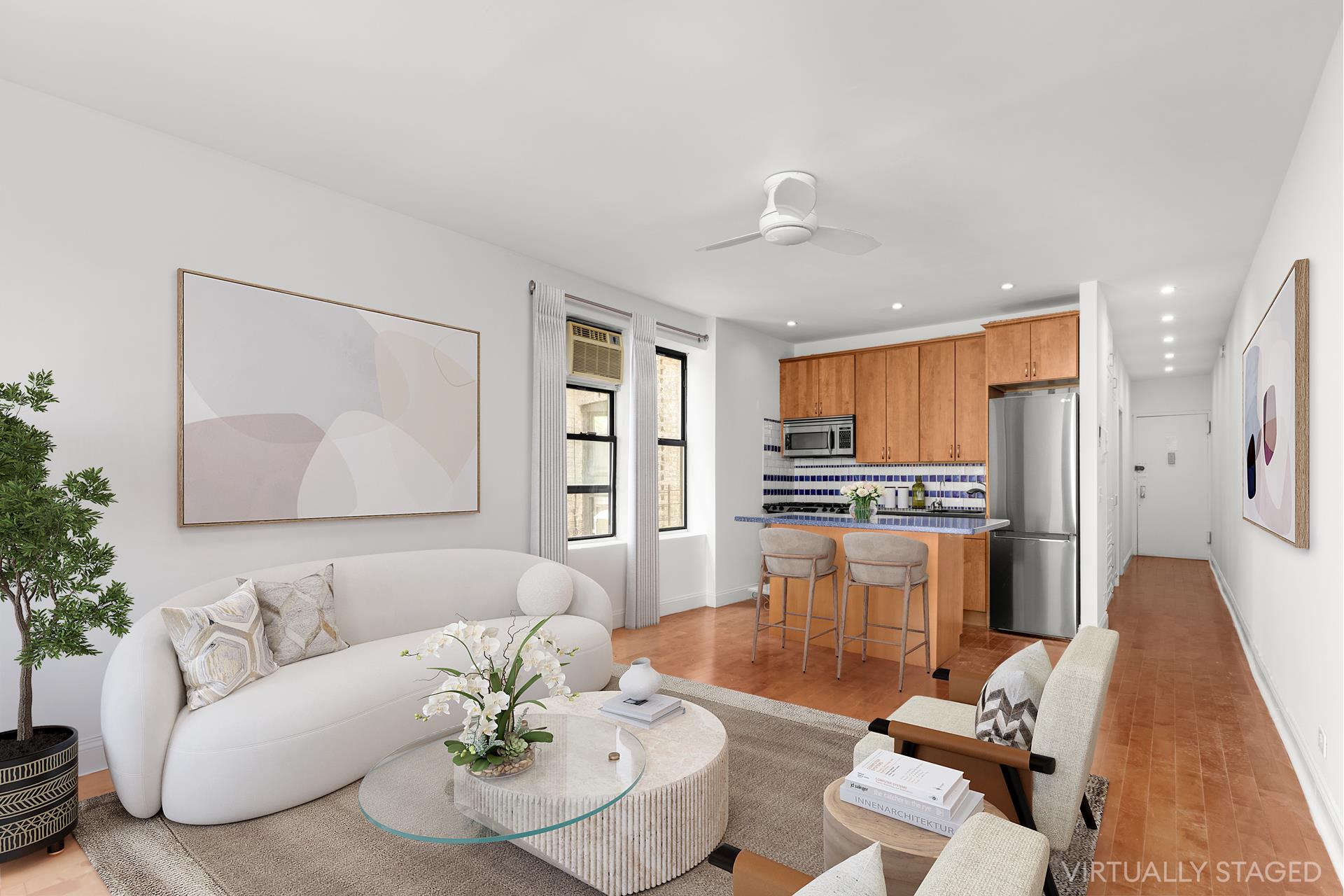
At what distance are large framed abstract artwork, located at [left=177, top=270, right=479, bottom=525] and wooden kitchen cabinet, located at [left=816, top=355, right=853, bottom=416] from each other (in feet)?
13.1

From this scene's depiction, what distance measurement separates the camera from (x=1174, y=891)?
6.87ft

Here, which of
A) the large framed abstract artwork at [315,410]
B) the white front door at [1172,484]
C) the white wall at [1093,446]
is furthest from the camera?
the white front door at [1172,484]

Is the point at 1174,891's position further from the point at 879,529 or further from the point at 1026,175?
the point at 1026,175

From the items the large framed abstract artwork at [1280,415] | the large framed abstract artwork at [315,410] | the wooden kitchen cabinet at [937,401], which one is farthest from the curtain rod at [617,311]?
the large framed abstract artwork at [1280,415]

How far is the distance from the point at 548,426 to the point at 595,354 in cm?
86

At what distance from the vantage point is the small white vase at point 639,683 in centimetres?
270

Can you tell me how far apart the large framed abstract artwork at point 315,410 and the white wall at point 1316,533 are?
4.10 m

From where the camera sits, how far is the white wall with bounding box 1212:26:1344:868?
7.77 feet

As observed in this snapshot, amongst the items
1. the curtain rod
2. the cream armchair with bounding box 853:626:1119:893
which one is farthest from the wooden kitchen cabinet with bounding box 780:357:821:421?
the cream armchair with bounding box 853:626:1119:893

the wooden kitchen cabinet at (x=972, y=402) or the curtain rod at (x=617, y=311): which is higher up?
the curtain rod at (x=617, y=311)

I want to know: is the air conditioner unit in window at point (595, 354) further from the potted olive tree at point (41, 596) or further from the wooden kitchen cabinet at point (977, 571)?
the wooden kitchen cabinet at point (977, 571)

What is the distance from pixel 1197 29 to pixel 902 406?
451cm

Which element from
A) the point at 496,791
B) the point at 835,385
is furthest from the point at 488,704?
the point at 835,385

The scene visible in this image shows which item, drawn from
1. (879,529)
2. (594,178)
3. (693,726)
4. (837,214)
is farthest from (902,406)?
(693,726)
